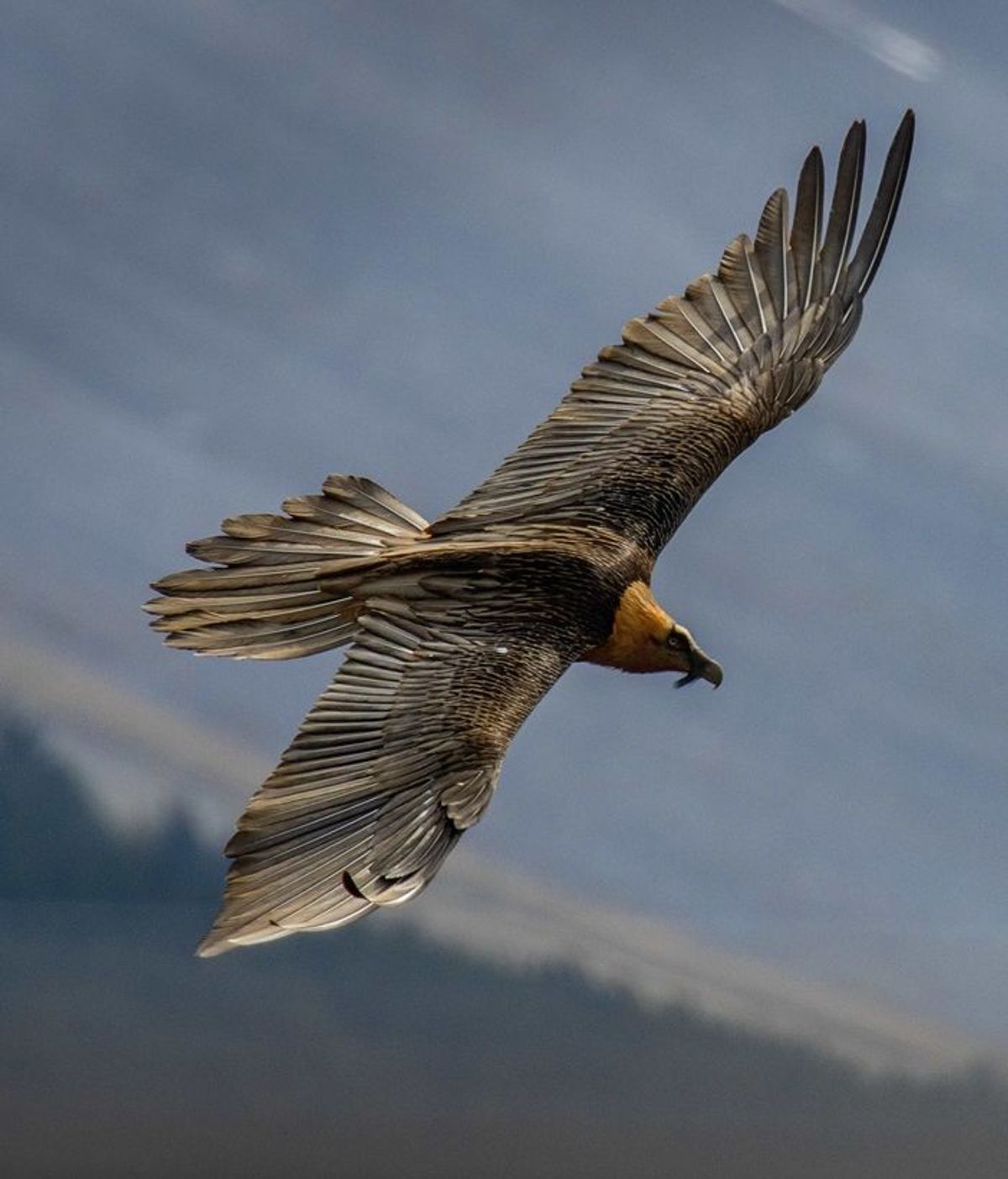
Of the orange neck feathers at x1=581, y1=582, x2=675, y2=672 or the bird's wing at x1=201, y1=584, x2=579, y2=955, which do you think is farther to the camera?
the orange neck feathers at x1=581, y1=582, x2=675, y2=672

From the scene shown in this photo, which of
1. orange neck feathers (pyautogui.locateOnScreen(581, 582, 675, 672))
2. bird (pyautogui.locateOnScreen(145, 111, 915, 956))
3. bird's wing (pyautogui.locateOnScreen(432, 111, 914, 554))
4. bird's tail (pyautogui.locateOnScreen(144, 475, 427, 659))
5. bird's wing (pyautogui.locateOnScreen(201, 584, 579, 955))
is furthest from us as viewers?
bird's wing (pyautogui.locateOnScreen(432, 111, 914, 554))

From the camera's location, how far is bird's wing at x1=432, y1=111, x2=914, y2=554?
12.6 m

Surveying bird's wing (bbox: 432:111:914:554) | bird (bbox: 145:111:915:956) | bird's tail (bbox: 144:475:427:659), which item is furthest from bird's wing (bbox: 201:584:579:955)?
bird's wing (bbox: 432:111:914:554)

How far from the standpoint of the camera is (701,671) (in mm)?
12844

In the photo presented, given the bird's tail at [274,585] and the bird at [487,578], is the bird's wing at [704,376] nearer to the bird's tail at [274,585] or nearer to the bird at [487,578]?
the bird at [487,578]

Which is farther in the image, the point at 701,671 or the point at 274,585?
the point at 701,671

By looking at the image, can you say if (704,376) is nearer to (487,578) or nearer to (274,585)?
(487,578)

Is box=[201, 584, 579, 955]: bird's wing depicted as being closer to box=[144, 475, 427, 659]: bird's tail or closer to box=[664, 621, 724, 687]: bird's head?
box=[144, 475, 427, 659]: bird's tail

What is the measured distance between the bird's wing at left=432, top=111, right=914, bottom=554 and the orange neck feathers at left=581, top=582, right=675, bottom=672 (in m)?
0.35

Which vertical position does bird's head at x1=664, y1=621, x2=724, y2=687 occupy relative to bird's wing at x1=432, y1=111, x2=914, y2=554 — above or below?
below

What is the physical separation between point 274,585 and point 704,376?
127 inches

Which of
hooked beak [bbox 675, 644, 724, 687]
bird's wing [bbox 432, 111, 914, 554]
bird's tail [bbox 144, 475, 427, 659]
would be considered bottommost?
bird's tail [bbox 144, 475, 427, 659]

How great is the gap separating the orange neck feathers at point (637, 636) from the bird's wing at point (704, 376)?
13.8 inches

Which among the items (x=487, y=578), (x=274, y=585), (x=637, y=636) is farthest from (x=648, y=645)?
(x=274, y=585)
